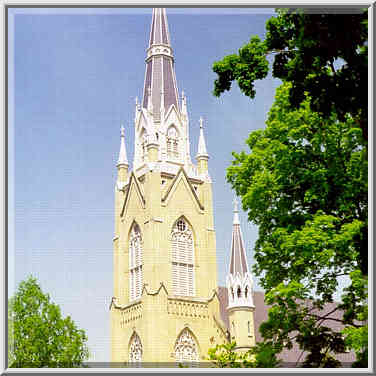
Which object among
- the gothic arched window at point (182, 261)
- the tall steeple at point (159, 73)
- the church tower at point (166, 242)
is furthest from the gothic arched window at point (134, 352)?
the tall steeple at point (159, 73)

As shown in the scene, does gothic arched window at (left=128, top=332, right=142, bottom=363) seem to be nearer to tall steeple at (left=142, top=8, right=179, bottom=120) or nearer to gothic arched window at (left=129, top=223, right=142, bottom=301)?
gothic arched window at (left=129, top=223, right=142, bottom=301)

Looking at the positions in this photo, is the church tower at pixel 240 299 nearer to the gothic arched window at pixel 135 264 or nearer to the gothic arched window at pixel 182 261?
the gothic arched window at pixel 182 261

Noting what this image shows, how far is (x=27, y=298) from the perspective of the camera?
12.3 metres

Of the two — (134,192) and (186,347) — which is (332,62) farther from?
(134,192)

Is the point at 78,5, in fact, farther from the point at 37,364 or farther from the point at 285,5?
the point at 37,364

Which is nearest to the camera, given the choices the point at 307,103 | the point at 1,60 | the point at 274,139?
the point at 1,60

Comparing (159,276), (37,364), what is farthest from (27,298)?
(159,276)

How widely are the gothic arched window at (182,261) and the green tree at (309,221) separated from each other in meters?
17.5

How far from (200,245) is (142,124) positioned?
5.87m

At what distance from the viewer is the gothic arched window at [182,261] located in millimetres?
30281

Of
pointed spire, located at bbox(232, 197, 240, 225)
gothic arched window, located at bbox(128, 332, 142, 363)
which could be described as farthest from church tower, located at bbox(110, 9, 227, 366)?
pointed spire, located at bbox(232, 197, 240, 225)

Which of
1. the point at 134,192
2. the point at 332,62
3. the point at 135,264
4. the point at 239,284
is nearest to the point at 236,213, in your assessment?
the point at 332,62

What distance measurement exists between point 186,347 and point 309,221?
1892cm

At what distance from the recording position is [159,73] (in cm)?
2508
